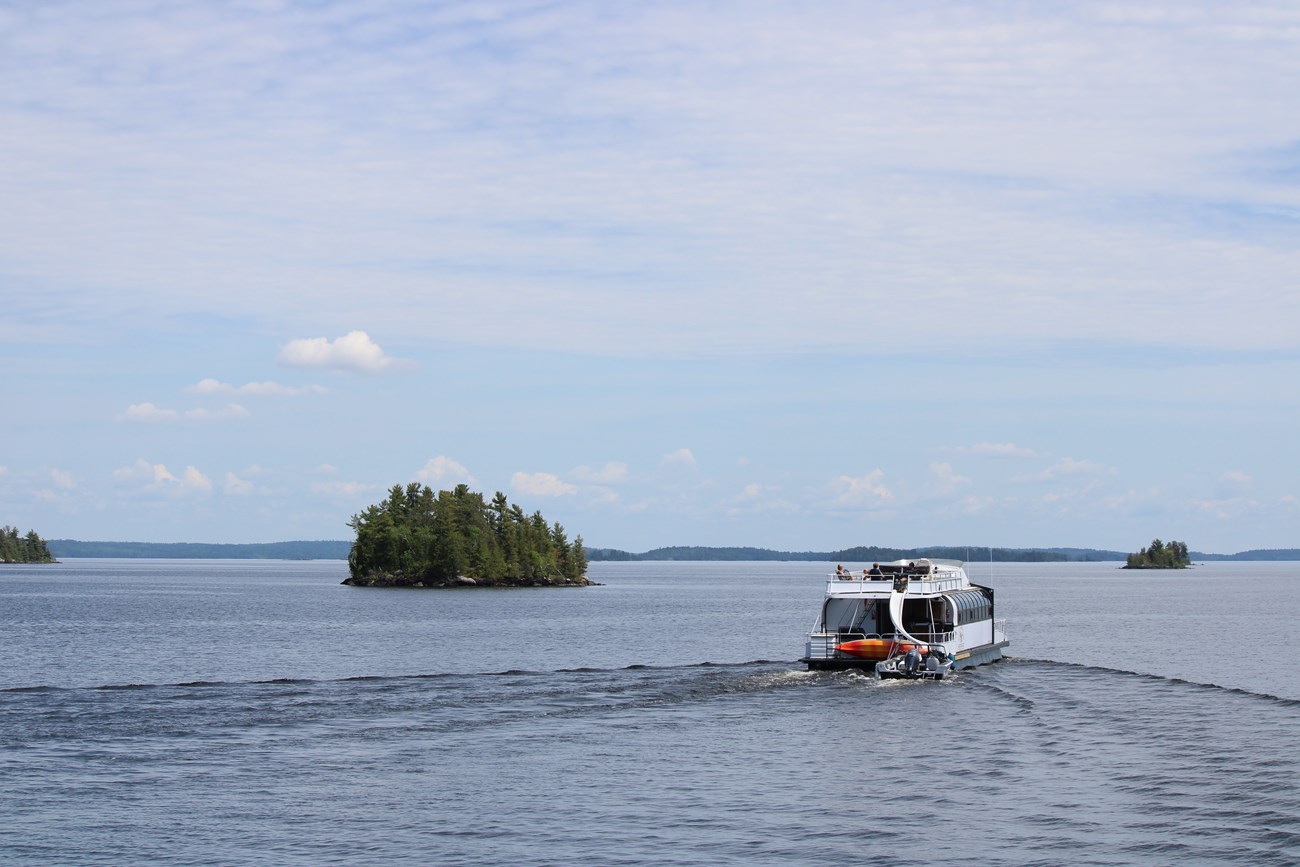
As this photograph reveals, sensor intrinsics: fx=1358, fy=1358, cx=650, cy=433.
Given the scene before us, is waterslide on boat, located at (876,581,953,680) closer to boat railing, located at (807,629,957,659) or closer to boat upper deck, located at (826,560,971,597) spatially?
boat railing, located at (807,629,957,659)

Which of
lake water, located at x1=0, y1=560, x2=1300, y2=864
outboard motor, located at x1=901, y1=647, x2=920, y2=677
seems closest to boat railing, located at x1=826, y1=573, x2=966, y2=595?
lake water, located at x1=0, y1=560, x2=1300, y2=864

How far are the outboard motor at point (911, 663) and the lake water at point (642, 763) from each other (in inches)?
58.3

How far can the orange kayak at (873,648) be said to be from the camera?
211ft

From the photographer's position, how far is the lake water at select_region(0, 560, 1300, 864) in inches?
1249

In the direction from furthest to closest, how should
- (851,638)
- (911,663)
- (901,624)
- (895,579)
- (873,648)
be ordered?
(895,579)
(901,624)
(851,638)
(873,648)
(911,663)

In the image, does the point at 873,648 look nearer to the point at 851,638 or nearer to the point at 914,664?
the point at 914,664

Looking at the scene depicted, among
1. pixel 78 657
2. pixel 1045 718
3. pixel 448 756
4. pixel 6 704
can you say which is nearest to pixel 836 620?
pixel 1045 718

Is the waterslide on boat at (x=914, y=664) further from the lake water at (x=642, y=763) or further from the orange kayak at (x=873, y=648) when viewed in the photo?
the lake water at (x=642, y=763)

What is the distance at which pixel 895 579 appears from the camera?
2707 inches

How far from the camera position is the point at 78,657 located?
8069 centimetres

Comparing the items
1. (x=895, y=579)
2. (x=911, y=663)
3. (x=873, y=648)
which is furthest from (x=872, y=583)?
(x=911, y=663)

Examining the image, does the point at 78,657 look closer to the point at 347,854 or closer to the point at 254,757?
the point at 254,757

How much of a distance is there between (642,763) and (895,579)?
30.1m

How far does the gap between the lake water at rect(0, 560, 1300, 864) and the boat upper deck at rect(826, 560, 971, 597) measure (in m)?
4.88
